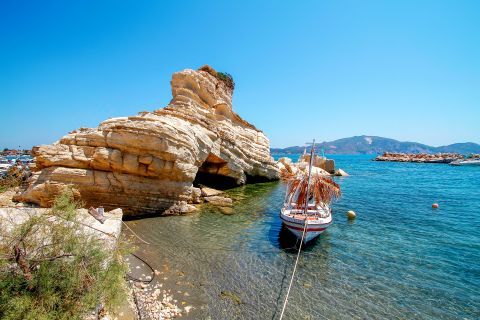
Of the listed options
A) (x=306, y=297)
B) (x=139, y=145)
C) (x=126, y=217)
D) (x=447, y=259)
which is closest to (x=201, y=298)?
(x=306, y=297)

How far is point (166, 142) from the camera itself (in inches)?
856

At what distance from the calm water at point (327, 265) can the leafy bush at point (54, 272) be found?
4372mm

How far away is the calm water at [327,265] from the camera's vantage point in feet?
36.3

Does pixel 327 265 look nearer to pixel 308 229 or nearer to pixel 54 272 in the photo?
pixel 308 229

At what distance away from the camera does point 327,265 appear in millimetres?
14992

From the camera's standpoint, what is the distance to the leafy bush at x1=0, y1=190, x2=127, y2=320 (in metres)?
6.27

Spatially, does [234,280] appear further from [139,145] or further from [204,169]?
[204,169]

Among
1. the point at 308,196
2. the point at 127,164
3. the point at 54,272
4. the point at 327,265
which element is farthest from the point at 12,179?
the point at 327,265

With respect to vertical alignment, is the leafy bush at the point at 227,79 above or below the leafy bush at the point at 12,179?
above

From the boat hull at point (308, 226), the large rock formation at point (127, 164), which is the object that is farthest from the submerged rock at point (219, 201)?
the boat hull at point (308, 226)

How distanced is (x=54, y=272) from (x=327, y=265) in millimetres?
13581

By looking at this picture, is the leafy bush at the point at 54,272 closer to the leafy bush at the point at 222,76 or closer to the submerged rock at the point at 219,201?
the submerged rock at the point at 219,201

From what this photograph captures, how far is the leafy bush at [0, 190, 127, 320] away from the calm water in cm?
437

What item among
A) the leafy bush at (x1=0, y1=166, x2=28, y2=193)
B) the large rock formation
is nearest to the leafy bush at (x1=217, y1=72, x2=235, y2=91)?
the large rock formation
